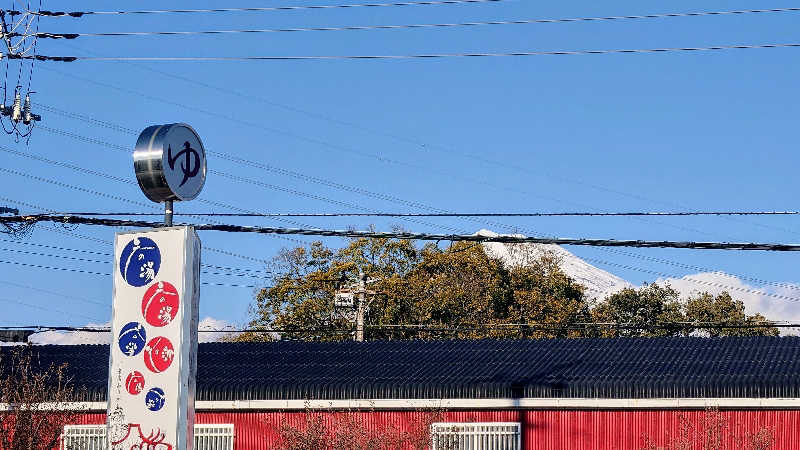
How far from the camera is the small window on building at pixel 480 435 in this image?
25.9m

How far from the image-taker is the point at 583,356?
28281 mm

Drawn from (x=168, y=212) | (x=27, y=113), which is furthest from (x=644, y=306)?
(x=168, y=212)

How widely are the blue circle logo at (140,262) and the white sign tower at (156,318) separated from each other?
1cm

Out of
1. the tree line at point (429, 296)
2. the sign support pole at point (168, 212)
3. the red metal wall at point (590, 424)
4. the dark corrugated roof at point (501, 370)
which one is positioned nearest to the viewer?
the sign support pole at point (168, 212)

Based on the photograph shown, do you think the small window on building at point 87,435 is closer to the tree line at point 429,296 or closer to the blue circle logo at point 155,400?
the blue circle logo at point 155,400

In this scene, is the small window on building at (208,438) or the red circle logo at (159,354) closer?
the red circle logo at (159,354)

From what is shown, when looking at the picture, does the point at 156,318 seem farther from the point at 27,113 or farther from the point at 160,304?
the point at 27,113

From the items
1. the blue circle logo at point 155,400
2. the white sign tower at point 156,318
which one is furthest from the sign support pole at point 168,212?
the blue circle logo at point 155,400

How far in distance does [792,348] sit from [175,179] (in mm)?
17508

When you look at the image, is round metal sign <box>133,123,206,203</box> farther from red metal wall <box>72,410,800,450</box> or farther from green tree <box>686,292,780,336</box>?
green tree <box>686,292,780,336</box>

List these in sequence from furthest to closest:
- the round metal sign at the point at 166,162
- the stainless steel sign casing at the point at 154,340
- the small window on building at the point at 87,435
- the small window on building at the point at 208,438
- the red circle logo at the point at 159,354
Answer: the small window on building at the point at 87,435 → the small window on building at the point at 208,438 → the round metal sign at the point at 166,162 → the red circle logo at the point at 159,354 → the stainless steel sign casing at the point at 154,340

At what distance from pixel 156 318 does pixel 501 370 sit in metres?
12.9

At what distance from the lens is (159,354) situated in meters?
15.6

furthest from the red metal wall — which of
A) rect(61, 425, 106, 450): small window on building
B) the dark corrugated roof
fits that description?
rect(61, 425, 106, 450): small window on building
